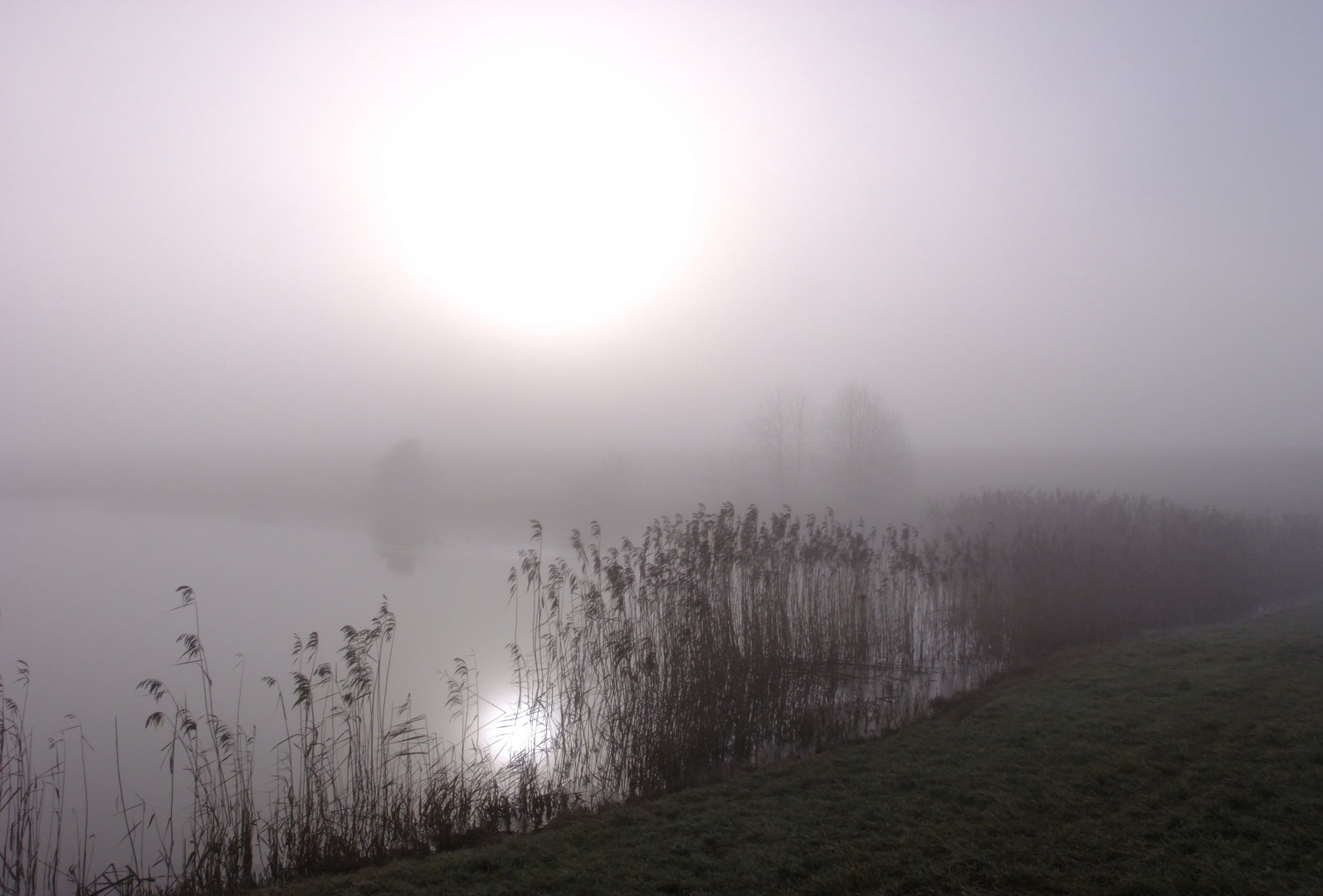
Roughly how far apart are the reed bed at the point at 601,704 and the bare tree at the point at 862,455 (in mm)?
15450

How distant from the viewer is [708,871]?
3.60 meters

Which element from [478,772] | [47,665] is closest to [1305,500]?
[478,772]

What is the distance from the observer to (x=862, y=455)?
2864cm

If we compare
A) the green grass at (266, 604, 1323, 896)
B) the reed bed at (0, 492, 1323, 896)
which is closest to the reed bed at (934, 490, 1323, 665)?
the reed bed at (0, 492, 1323, 896)

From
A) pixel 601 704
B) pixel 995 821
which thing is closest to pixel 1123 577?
pixel 601 704

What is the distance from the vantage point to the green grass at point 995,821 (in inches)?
132

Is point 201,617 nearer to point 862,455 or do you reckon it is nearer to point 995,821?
point 995,821

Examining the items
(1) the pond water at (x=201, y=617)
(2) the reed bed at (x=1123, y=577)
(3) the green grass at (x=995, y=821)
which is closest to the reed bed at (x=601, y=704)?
(2) the reed bed at (x=1123, y=577)

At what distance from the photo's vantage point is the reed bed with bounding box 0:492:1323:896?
4918mm

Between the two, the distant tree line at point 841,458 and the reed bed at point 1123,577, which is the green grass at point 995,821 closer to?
the reed bed at point 1123,577

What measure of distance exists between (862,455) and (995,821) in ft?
84.0

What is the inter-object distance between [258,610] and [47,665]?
366 centimetres

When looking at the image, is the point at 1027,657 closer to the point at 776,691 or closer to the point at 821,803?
the point at 776,691

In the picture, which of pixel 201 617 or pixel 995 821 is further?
pixel 201 617
